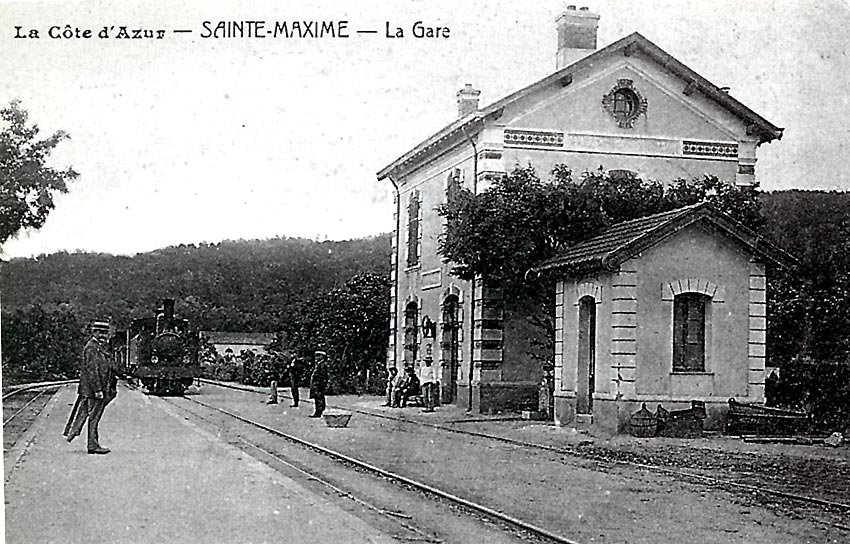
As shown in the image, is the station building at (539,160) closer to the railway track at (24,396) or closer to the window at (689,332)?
the window at (689,332)

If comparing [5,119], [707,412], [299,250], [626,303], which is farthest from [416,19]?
[707,412]

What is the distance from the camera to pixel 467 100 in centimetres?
990

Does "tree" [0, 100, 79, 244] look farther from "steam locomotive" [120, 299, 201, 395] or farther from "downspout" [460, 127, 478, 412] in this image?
"downspout" [460, 127, 478, 412]

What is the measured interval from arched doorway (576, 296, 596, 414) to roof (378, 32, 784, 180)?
2.55 metres

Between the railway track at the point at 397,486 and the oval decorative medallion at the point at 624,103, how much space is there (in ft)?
17.6

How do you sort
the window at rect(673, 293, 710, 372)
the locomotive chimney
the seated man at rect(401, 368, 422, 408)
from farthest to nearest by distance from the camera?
1. the seated man at rect(401, 368, 422, 408)
2. the window at rect(673, 293, 710, 372)
3. the locomotive chimney

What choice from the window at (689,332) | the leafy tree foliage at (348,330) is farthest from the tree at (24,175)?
the window at (689,332)

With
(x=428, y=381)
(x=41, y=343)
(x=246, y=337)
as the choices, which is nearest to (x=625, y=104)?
(x=428, y=381)

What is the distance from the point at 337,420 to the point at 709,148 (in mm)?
5589

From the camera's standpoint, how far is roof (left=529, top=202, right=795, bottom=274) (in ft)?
37.1

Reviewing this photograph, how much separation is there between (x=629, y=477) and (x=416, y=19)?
164 inches

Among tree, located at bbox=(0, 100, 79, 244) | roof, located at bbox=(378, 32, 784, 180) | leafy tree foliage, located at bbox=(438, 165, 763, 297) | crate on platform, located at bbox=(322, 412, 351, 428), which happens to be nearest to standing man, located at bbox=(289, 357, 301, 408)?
crate on platform, located at bbox=(322, 412, 351, 428)

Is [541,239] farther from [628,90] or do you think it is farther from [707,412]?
[707,412]

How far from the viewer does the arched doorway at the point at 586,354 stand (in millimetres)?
12453
